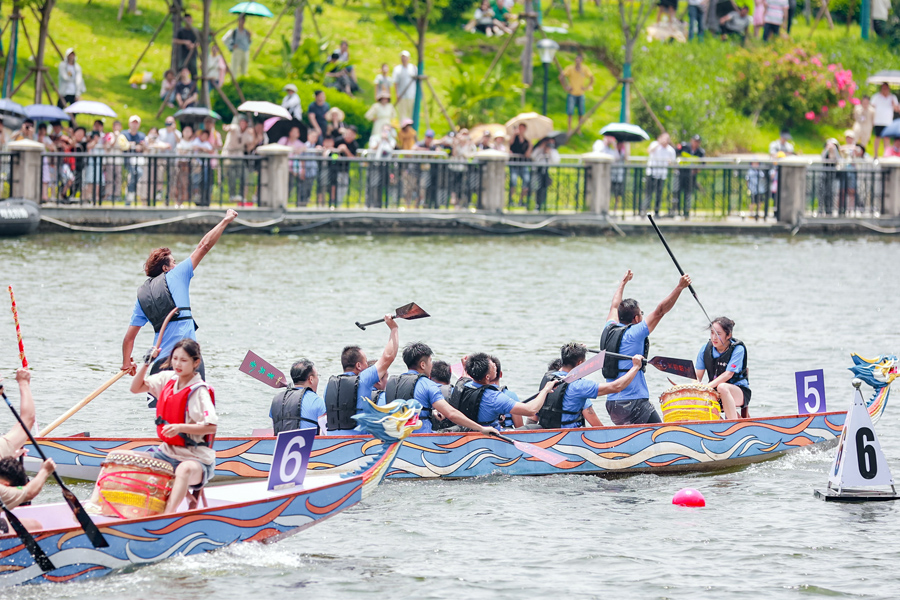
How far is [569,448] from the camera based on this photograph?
12023mm

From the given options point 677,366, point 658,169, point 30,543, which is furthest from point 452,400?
point 658,169

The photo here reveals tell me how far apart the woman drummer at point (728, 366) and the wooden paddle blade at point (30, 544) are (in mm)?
6722

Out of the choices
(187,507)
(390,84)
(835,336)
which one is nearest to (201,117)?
(390,84)

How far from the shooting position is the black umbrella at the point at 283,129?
2978 centimetres

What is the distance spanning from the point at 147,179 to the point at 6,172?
281 cm

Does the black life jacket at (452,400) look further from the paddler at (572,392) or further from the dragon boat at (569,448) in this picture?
the paddler at (572,392)

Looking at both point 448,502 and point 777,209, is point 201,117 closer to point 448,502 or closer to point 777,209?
point 777,209

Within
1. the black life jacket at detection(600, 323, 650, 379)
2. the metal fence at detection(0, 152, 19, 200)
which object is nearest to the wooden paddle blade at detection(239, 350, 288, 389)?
the black life jacket at detection(600, 323, 650, 379)

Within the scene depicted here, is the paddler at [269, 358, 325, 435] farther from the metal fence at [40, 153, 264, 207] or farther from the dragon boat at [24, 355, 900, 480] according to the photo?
the metal fence at [40, 153, 264, 207]

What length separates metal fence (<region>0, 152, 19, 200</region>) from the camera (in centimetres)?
2694

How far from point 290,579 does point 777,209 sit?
25.2 m

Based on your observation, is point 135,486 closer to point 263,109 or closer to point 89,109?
point 263,109

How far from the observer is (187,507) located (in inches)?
363

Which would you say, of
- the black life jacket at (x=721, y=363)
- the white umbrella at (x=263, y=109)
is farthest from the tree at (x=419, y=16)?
the black life jacket at (x=721, y=363)
